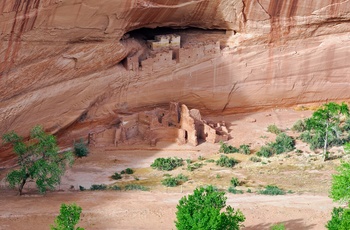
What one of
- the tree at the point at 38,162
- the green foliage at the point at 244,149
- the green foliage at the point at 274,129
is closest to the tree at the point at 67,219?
the tree at the point at 38,162

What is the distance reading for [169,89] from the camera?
23891 mm

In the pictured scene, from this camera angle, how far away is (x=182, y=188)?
2022 cm

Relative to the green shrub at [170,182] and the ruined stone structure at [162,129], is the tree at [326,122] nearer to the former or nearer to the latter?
the ruined stone structure at [162,129]

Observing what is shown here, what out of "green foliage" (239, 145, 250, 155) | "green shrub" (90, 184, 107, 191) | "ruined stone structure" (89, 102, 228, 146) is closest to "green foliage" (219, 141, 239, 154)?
"green foliage" (239, 145, 250, 155)

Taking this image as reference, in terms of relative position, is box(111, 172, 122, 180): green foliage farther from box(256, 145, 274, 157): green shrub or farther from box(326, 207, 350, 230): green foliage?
box(326, 207, 350, 230): green foliage

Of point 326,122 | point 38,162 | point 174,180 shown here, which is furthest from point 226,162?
point 38,162

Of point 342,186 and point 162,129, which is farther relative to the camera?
point 162,129

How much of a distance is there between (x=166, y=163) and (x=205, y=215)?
6419mm

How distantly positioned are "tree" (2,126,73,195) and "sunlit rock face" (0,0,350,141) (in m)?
1.37

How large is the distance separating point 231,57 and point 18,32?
7117 millimetres

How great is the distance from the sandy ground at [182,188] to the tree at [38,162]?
0.37 m

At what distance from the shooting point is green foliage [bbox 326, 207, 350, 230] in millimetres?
15539

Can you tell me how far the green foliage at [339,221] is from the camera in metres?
15.5

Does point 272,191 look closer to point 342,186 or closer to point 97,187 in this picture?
point 342,186
